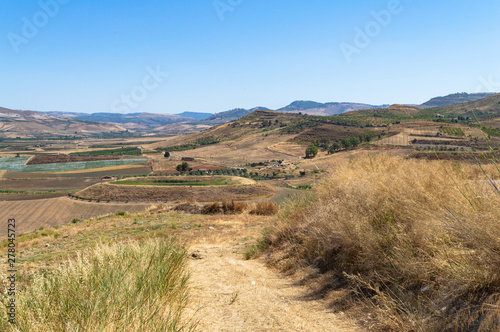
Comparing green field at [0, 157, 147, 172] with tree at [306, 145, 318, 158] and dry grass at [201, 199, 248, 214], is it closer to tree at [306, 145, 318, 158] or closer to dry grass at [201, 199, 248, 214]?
tree at [306, 145, 318, 158]

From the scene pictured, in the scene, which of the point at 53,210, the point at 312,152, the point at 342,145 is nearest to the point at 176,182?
the point at 53,210

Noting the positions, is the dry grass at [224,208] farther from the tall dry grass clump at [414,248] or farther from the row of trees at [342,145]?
the row of trees at [342,145]

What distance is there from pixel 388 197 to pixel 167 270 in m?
4.38

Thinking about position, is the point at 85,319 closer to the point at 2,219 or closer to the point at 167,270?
the point at 167,270

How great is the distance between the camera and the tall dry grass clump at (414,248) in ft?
12.4

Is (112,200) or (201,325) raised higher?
(201,325)

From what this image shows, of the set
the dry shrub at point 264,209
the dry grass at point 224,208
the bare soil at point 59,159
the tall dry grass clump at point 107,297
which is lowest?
the bare soil at point 59,159

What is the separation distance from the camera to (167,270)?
17.7 ft

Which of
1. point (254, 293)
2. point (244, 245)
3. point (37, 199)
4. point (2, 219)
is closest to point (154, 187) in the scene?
point (37, 199)

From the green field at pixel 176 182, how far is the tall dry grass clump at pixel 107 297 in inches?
3079

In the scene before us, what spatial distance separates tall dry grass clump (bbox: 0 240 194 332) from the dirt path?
549 mm

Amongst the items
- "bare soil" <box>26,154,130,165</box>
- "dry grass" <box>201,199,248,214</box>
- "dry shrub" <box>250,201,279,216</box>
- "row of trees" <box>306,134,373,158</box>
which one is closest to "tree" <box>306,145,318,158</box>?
"row of trees" <box>306,134,373,158</box>

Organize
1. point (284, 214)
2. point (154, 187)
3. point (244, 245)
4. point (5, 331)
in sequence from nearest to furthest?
1. point (5, 331)
2. point (284, 214)
3. point (244, 245)
4. point (154, 187)

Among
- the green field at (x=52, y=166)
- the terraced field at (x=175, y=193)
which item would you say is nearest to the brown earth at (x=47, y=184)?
the terraced field at (x=175, y=193)
